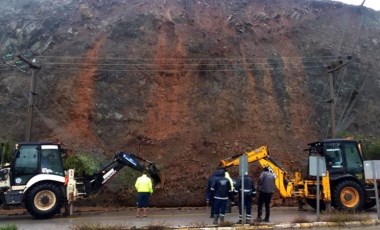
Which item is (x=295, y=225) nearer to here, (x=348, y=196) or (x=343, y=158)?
(x=348, y=196)

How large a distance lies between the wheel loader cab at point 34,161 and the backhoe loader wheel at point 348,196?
10.2 metres

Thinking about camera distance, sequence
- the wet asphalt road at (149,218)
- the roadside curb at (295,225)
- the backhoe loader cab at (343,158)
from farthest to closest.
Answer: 1. the backhoe loader cab at (343,158)
2. the wet asphalt road at (149,218)
3. the roadside curb at (295,225)

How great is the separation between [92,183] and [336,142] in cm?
955

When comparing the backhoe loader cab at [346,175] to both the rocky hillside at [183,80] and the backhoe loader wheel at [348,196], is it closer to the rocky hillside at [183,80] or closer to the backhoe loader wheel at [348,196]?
the backhoe loader wheel at [348,196]

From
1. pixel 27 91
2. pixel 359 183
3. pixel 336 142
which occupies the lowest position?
pixel 359 183

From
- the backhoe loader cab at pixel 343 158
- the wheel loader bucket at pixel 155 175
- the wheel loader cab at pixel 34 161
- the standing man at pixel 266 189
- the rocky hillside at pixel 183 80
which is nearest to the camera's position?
the standing man at pixel 266 189

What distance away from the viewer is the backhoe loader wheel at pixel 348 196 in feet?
57.4

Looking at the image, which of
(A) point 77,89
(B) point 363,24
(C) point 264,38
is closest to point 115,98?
(A) point 77,89

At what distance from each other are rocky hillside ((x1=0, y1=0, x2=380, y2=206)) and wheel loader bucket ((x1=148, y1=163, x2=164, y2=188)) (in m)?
1.82

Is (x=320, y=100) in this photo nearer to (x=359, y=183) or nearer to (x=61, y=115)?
(x=359, y=183)

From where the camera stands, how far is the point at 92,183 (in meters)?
18.1

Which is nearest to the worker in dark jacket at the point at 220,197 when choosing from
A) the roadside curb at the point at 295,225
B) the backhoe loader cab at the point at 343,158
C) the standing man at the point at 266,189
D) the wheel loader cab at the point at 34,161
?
the roadside curb at the point at 295,225

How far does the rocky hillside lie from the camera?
80.0ft

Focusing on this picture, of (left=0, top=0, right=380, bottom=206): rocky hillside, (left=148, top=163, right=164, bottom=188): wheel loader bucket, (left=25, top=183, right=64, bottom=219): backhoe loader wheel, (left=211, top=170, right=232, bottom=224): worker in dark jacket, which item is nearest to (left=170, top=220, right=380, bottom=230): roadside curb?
(left=211, top=170, right=232, bottom=224): worker in dark jacket
